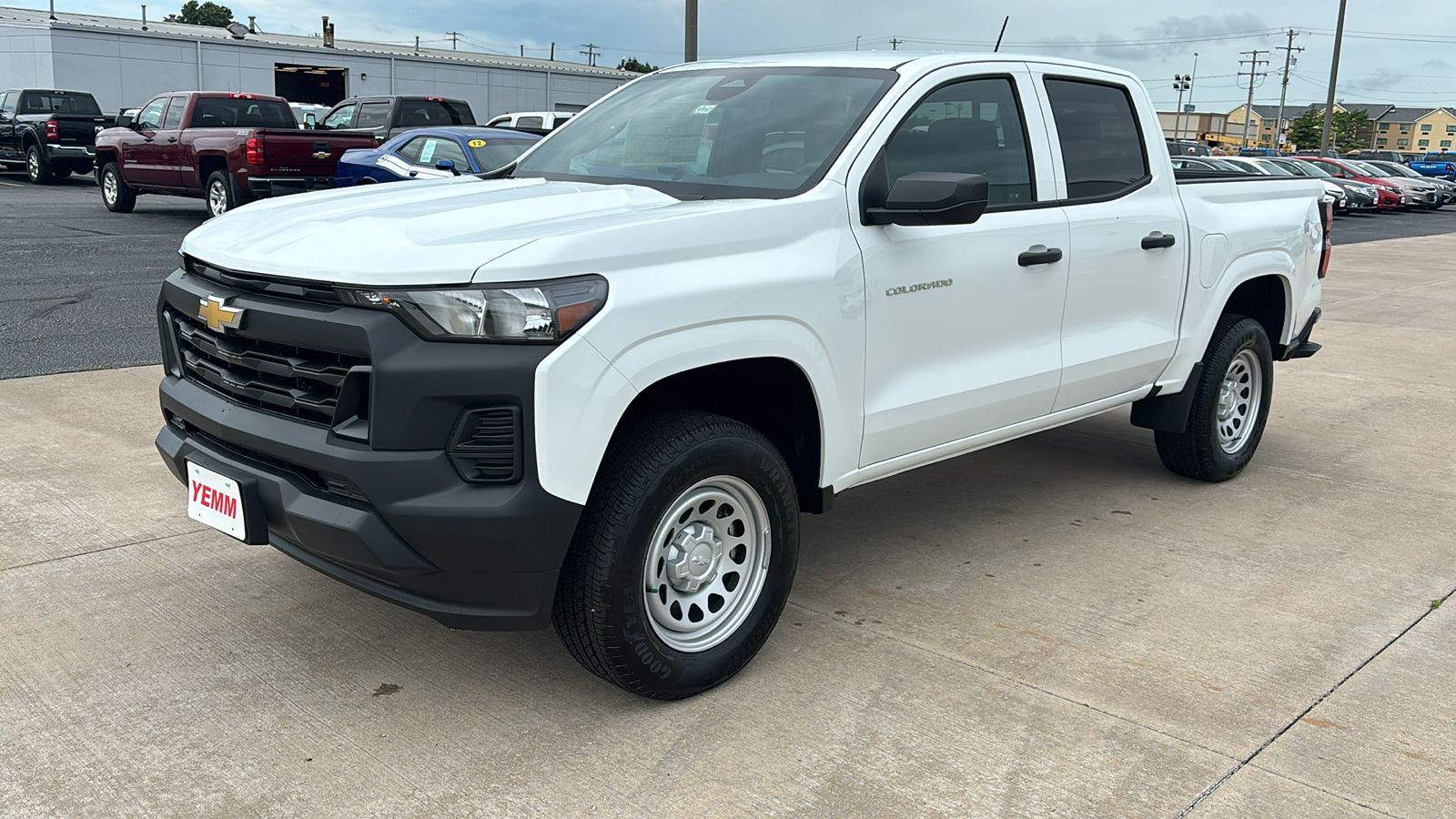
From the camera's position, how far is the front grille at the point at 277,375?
117 inches

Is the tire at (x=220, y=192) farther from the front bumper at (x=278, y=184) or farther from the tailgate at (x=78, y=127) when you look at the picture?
the tailgate at (x=78, y=127)

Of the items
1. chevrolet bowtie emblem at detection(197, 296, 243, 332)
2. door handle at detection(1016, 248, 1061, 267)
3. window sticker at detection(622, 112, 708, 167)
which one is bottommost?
chevrolet bowtie emblem at detection(197, 296, 243, 332)

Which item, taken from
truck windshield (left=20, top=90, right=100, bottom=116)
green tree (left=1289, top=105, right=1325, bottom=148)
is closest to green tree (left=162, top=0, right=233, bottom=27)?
truck windshield (left=20, top=90, right=100, bottom=116)

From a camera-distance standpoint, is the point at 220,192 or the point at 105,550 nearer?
the point at 105,550

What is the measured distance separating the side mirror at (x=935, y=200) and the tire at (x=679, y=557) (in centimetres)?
81

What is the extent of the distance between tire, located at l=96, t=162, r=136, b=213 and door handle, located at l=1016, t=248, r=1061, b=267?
16775mm

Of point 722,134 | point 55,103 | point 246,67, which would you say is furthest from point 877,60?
point 246,67

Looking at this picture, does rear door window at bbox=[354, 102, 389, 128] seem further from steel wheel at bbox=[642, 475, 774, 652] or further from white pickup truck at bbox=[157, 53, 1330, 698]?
steel wheel at bbox=[642, 475, 774, 652]

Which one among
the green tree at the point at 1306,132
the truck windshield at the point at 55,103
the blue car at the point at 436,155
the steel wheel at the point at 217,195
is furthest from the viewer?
the green tree at the point at 1306,132

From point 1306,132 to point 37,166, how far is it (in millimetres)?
137251

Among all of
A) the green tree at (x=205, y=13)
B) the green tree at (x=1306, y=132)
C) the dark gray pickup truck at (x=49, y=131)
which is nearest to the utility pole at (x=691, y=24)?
the dark gray pickup truck at (x=49, y=131)

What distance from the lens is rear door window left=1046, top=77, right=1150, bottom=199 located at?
4680 millimetres

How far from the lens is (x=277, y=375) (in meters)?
3.15

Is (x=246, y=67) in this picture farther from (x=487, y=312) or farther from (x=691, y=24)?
(x=487, y=312)
